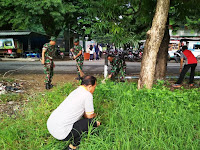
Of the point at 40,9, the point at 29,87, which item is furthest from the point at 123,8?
the point at 40,9

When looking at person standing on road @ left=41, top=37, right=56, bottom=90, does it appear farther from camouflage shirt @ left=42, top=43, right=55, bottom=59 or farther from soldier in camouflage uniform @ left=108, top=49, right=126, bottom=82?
soldier in camouflage uniform @ left=108, top=49, right=126, bottom=82

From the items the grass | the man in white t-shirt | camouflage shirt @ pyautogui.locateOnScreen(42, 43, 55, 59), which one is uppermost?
camouflage shirt @ pyautogui.locateOnScreen(42, 43, 55, 59)

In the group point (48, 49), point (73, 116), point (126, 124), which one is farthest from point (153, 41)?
point (48, 49)

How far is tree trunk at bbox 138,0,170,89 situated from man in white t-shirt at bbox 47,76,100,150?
2.05 meters

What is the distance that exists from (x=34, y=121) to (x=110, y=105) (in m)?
1.52

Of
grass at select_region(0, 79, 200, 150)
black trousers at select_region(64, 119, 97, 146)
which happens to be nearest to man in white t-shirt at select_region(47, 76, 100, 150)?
black trousers at select_region(64, 119, 97, 146)

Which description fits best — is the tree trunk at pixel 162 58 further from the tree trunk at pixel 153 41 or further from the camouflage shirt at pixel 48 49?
the camouflage shirt at pixel 48 49

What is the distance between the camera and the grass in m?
2.49

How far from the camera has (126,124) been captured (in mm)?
2988

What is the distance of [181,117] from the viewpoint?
10.4ft

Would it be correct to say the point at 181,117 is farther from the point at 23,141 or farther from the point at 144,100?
the point at 23,141

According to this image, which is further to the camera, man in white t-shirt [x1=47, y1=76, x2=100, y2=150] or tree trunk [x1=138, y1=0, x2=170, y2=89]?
tree trunk [x1=138, y1=0, x2=170, y2=89]

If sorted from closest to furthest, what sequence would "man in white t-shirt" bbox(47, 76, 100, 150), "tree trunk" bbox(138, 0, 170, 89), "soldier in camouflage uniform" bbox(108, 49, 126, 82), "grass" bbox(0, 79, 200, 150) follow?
1. "man in white t-shirt" bbox(47, 76, 100, 150)
2. "grass" bbox(0, 79, 200, 150)
3. "tree trunk" bbox(138, 0, 170, 89)
4. "soldier in camouflage uniform" bbox(108, 49, 126, 82)

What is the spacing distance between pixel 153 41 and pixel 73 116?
2605 millimetres
